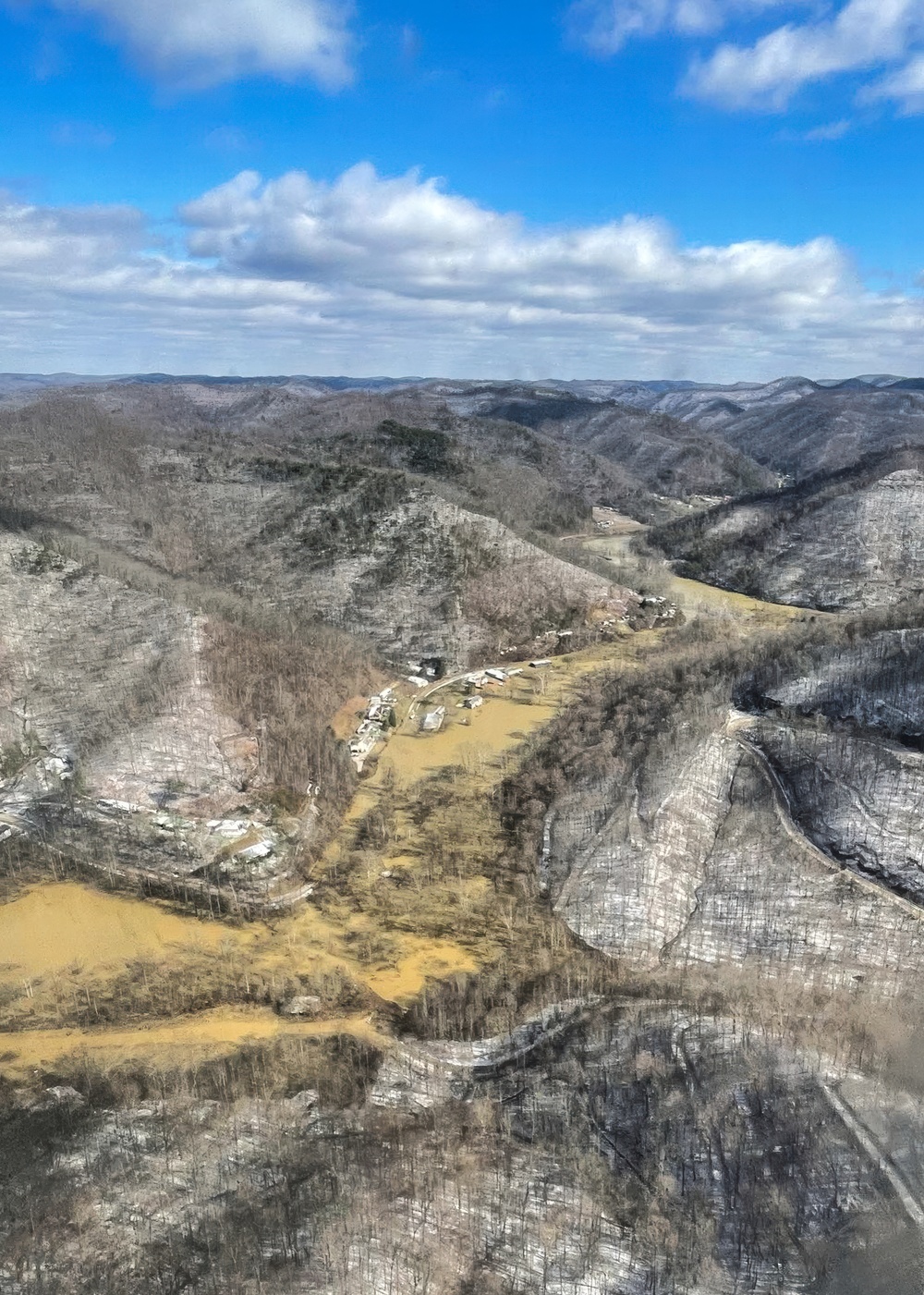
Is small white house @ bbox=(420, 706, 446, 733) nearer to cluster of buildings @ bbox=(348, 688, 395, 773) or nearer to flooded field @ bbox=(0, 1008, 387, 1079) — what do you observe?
cluster of buildings @ bbox=(348, 688, 395, 773)

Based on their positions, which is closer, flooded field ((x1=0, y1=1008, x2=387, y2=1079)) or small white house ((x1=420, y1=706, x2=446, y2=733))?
flooded field ((x1=0, y1=1008, x2=387, y2=1079))

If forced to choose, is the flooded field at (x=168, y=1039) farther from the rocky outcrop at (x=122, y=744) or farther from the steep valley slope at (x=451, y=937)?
the rocky outcrop at (x=122, y=744)

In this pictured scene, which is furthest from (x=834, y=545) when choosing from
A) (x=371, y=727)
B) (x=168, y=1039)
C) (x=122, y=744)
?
(x=168, y=1039)

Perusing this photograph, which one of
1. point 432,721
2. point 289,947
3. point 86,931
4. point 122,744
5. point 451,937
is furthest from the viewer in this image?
point 432,721

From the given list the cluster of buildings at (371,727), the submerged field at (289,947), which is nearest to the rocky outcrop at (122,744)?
the submerged field at (289,947)

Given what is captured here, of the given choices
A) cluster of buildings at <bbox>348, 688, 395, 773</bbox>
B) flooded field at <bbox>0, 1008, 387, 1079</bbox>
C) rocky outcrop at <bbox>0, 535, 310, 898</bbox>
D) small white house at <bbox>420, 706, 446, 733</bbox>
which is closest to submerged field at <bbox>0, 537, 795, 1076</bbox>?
flooded field at <bbox>0, 1008, 387, 1079</bbox>

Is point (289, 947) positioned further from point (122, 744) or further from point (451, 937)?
point (122, 744)

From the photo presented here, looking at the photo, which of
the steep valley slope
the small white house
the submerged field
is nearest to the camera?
the steep valley slope

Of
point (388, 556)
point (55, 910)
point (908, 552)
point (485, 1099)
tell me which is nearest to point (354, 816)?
point (55, 910)
